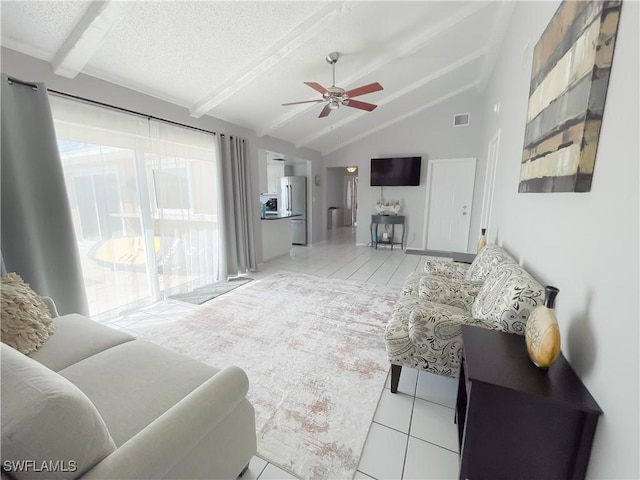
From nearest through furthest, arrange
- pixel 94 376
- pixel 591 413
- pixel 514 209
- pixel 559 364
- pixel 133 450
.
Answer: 1. pixel 133 450
2. pixel 591 413
3. pixel 559 364
4. pixel 94 376
5. pixel 514 209

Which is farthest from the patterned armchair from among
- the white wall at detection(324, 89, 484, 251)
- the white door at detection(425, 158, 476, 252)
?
the white door at detection(425, 158, 476, 252)

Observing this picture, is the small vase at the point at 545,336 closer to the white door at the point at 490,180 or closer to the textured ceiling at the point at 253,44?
the textured ceiling at the point at 253,44

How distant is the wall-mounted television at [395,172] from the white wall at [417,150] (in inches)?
6.7

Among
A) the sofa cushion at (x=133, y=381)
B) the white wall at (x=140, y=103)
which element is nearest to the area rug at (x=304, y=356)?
the sofa cushion at (x=133, y=381)

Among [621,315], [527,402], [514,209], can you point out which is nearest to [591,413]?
[527,402]

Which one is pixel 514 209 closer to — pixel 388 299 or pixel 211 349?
pixel 388 299

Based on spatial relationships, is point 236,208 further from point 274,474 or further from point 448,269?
point 274,474

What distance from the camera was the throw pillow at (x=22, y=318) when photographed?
128 cm

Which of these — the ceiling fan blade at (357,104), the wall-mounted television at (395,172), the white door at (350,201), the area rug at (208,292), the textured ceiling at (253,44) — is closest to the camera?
the textured ceiling at (253,44)

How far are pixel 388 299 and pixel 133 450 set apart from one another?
2.87m

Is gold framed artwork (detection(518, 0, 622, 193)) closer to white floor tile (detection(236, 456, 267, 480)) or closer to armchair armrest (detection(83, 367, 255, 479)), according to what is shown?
armchair armrest (detection(83, 367, 255, 479))

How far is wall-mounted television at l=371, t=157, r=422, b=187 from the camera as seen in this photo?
227 inches

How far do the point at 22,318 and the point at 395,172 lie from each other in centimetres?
587

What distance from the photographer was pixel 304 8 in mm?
2191
